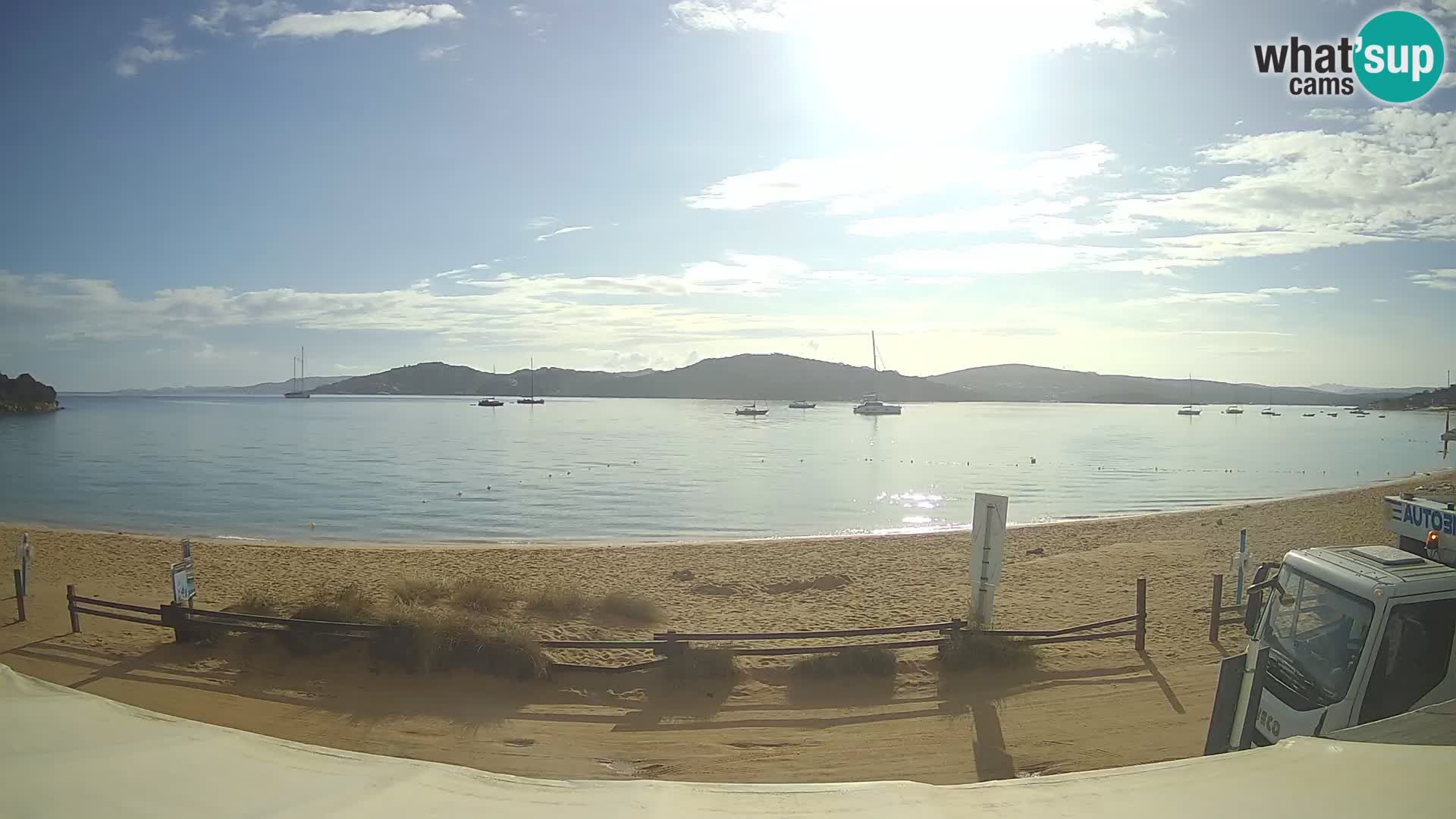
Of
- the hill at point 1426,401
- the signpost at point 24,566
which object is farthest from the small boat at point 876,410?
the signpost at point 24,566

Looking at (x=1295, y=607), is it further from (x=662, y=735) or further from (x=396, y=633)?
(x=396, y=633)

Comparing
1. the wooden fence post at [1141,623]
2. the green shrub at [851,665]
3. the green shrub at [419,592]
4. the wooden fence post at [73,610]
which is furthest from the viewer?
the green shrub at [419,592]

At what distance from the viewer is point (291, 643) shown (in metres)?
9.50

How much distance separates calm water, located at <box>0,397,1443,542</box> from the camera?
2762 cm

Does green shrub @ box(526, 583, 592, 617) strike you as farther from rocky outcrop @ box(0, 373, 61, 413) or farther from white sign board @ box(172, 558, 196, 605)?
rocky outcrop @ box(0, 373, 61, 413)

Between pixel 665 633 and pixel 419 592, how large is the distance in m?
5.91

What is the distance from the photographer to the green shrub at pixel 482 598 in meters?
12.5

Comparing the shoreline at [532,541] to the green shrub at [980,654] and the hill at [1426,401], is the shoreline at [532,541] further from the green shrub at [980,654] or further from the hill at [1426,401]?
the hill at [1426,401]

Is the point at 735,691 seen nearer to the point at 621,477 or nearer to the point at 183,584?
the point at 183,584

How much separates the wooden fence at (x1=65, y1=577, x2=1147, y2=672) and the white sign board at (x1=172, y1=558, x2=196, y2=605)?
0.56 m

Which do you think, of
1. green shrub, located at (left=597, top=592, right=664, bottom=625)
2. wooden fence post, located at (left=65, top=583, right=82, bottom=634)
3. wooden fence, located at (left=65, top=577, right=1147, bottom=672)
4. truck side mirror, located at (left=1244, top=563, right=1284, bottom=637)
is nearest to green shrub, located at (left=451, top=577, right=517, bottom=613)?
green shrub, located at (left=597, top=592, right=664, bottom=625)

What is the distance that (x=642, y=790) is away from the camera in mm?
3811

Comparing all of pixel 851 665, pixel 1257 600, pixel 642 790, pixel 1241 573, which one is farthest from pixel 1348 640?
pixel 1241 573

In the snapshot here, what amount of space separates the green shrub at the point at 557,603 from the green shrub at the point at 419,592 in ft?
5.22
